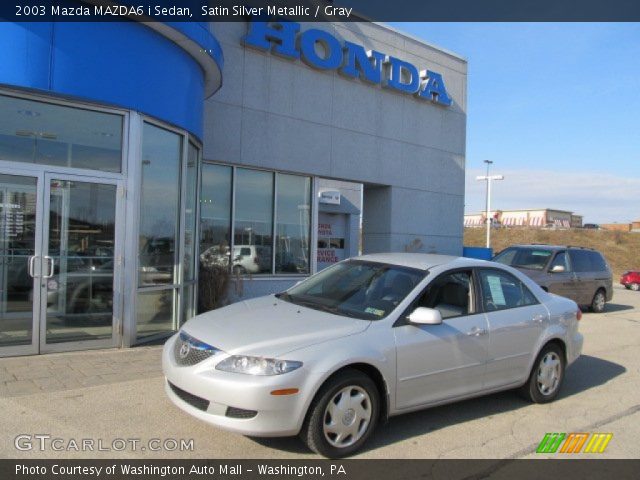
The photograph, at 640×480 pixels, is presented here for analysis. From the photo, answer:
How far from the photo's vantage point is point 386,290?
17.5ft

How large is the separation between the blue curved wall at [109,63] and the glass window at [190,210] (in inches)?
33.3

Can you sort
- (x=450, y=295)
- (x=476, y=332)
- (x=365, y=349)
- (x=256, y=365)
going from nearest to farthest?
(x=256, y=365) → (x=365, y=349) → (x=476, y=332) → (x=450, y=295)

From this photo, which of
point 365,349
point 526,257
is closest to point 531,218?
point 526,257

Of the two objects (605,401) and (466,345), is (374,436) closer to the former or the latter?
(466,345)

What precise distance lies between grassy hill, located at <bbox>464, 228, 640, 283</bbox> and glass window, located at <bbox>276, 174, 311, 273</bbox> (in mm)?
47342

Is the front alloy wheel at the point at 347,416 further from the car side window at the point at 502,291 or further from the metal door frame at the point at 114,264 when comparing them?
the metal door frame at the point at 114,264

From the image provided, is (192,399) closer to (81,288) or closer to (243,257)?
(81,288)

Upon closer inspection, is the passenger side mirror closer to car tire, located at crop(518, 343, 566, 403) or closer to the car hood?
the car hood

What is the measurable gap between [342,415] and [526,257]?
1104cm

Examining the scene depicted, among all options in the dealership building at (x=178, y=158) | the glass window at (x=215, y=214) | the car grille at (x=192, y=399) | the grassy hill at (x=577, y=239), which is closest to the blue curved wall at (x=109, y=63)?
the dealership building at (x=178, y=158)

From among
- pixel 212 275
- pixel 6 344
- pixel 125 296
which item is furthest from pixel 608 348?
pixel 6 344

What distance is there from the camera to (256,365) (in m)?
4.17

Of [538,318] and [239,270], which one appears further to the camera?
[239,270]

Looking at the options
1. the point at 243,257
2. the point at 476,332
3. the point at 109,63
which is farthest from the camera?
the point at 243,257
